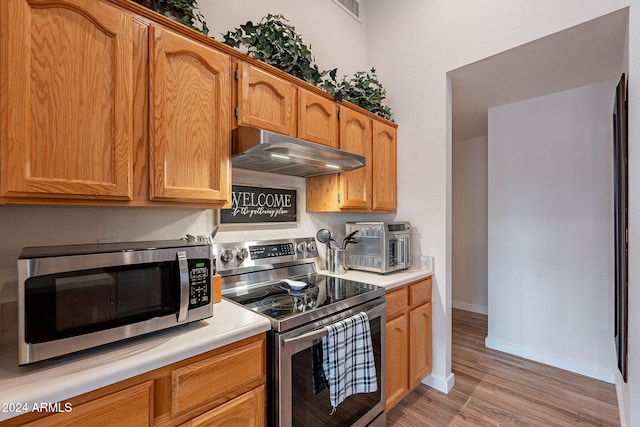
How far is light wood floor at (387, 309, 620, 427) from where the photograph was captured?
6.15 ft

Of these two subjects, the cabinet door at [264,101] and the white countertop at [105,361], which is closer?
the white countertop at [105,361]

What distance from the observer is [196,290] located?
109 cm

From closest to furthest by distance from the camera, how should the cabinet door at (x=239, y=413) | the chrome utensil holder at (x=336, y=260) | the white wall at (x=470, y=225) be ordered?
1. the cabinet door at (x=239, y=413)
2. the chrome utensil holder at (x=336, y=260)
3. the white wall at (x=470, y=225)

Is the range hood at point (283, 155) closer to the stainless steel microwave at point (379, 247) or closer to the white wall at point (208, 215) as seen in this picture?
the white wall at point (208, 215)

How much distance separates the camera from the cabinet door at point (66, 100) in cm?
87

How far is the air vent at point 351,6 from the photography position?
2.63 m

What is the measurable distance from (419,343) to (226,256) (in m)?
1.56

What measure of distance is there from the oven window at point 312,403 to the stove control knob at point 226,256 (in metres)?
0.71

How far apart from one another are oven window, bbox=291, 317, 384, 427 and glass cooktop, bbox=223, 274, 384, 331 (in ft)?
0.53

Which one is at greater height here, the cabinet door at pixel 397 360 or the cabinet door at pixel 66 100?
the cabinet door at pixel 66 100

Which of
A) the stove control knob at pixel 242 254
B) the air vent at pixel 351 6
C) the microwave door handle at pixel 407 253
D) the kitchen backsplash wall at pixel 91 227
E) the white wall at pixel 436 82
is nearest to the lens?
the kitchen backsplash wall at pixel 91 227

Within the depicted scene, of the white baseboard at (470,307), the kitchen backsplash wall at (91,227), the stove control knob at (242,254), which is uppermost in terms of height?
the kitchen backsplash wall at (91,227)

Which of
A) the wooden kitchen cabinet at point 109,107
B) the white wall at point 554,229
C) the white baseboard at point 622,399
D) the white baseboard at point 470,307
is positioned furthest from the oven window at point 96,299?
the white baseboard at point 470,307

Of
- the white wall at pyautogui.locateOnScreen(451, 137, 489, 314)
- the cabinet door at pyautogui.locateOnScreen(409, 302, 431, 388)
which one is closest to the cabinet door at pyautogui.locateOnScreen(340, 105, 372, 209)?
the cabinet door at pyautogui.locateOnScreen(409, 302, 431, 388)
